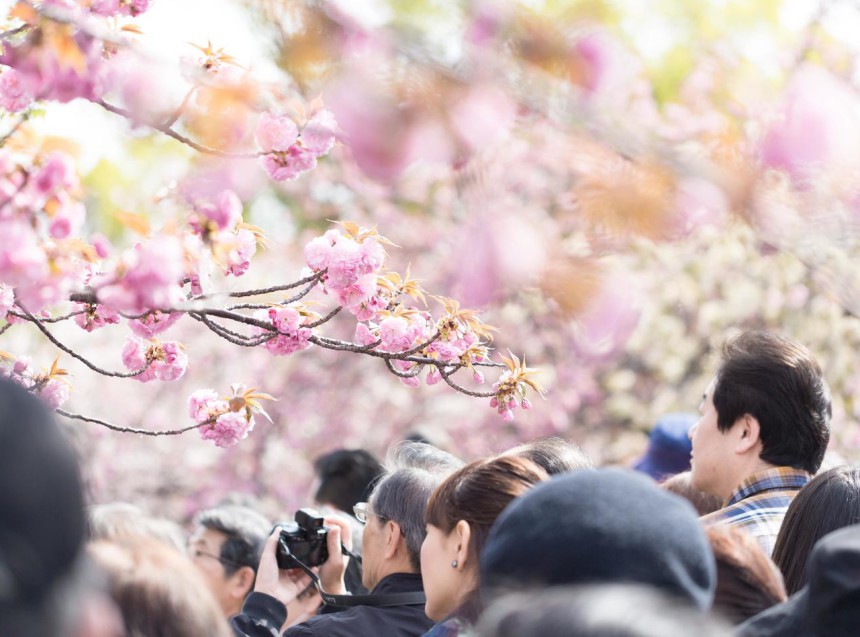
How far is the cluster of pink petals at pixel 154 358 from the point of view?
2.83m

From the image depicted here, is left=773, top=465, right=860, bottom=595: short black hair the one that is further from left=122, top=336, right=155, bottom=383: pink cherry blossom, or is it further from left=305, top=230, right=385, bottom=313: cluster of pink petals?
left=122, top=336, right=155, bottom=383: pink cherry blossom

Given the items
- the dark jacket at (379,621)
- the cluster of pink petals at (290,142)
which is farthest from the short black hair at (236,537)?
the cluster of pink petals at (290,142)

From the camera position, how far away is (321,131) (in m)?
2.06

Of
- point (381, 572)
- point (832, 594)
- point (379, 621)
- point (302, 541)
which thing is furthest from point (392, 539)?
point (832, 594)

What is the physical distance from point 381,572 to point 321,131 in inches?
46.5

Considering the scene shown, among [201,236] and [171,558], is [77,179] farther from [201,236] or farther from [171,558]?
[171,558]

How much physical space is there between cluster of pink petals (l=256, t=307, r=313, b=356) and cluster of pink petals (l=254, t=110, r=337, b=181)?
1.14 ft

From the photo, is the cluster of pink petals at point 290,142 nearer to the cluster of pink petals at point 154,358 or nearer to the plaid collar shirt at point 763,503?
the cluster of pink petals at point 154,358

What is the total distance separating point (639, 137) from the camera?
1299 mm

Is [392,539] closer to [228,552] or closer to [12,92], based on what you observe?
[228,552]

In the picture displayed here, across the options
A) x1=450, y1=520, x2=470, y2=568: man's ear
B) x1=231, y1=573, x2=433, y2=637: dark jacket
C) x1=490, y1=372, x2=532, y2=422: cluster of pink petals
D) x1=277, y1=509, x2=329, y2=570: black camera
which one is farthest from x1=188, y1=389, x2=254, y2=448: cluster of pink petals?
x1=450, y1=520, x2=470, y2=568: man's ear

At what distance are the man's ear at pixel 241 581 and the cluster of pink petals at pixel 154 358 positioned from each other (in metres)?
1.01

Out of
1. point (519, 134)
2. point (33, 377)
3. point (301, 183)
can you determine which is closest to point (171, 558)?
point (519, 134)

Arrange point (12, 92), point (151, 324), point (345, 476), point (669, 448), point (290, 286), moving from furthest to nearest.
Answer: point (669, 448), point (345, 476), point (151, 324), point (290, 286), point (12, 92)
